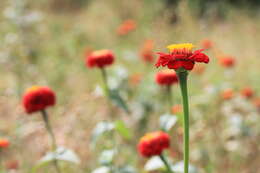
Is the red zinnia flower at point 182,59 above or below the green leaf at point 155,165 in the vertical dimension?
above

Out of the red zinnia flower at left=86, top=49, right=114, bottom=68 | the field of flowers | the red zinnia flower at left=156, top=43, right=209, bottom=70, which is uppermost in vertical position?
the red zinnia flower at left=156, top=43, right=209, bottom=70

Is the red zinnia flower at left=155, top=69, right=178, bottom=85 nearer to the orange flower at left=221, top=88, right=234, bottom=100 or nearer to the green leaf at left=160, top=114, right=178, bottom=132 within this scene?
the green leaf at left=160, top=114, right=178, bottom=132

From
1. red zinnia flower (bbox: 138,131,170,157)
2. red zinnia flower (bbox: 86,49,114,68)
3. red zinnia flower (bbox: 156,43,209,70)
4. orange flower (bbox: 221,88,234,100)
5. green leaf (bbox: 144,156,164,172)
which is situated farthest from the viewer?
orange flower (bbox: 221,88,234,100)

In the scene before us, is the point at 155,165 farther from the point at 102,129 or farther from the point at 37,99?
the point at 37,99

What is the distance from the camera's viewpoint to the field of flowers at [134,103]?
1569mm

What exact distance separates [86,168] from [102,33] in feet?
11.4

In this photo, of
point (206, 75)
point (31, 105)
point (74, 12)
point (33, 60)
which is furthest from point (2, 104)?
point (74, 12)

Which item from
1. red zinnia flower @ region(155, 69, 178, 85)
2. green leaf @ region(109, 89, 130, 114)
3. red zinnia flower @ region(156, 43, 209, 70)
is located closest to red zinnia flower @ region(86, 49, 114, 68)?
green leaf @ region(109, 89, 130, 114)

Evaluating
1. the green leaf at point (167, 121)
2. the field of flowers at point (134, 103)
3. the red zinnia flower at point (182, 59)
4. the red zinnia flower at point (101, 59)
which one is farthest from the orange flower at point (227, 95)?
the red zinnia flower at point (182, 59)

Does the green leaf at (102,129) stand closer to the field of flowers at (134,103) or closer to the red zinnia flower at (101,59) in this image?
the field of flowers at (134,103)

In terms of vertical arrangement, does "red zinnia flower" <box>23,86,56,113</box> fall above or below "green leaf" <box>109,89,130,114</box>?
above

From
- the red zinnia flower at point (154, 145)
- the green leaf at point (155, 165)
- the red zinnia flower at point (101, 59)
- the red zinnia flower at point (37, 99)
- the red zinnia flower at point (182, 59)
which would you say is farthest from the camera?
the red zinnia flower at point (101, 59)

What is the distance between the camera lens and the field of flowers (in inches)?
61.8

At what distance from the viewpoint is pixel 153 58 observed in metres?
3.24
